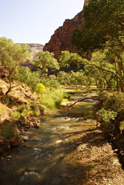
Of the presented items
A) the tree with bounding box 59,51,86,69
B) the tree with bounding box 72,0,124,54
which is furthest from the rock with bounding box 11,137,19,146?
the tree with bounding box 72,0,124,54

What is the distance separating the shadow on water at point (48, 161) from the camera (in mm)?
5883

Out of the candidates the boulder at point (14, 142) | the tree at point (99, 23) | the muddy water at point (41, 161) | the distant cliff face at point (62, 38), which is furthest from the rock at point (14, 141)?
the distant cliff face at point (62, 38)

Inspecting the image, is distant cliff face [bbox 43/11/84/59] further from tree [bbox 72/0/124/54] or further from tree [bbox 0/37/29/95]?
tree [bbox 72/0/124/54]

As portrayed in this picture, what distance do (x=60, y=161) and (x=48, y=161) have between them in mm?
708

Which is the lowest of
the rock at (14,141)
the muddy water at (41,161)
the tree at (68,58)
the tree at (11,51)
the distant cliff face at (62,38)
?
the muddy water at (41,161)

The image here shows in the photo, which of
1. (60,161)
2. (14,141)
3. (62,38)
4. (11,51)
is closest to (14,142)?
(14,141)

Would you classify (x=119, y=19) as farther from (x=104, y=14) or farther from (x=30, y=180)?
(x=30, y=180)

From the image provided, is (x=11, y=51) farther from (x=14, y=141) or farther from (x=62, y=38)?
(x=62, y=38)

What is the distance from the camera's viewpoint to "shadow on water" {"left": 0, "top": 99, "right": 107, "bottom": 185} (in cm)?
588

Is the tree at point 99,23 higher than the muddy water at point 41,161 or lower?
higher

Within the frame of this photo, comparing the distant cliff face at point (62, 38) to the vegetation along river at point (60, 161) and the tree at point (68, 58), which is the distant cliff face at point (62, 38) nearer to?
the tree at point (68, 58)

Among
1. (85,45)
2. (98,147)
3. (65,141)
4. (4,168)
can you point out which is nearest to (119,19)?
(85,45)

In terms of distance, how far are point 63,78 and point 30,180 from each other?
72.3 meters

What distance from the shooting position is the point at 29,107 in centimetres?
1638
